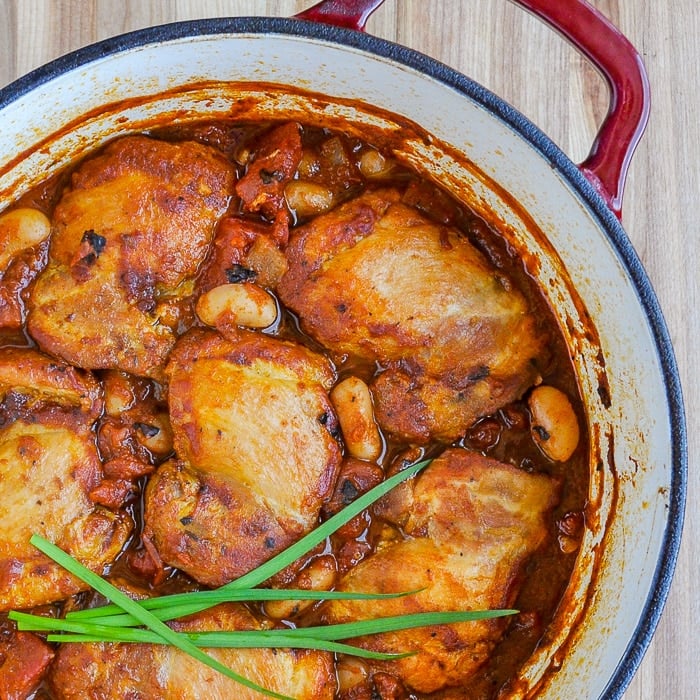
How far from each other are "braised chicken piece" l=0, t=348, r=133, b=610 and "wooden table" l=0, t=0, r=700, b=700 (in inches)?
40.0

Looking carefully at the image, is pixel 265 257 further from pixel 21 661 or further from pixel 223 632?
pixel 21 661

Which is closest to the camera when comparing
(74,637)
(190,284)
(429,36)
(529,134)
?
(529,134)

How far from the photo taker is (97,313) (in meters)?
2.16

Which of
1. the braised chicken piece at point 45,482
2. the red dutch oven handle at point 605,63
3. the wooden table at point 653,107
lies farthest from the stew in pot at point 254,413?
the wooden table at point 653,107

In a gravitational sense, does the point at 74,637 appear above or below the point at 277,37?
below

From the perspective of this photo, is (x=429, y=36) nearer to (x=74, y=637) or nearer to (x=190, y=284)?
(x=190, y=284)

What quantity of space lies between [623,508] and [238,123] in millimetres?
1483

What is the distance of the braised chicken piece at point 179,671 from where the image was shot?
7.03ft

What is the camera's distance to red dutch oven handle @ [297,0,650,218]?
72.6 inches

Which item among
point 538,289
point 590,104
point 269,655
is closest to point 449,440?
point 538,289

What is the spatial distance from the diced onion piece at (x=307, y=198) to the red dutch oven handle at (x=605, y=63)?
18.2 inches

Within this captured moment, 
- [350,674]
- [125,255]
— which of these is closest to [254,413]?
[125,255]

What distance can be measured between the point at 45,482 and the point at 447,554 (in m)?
1.07

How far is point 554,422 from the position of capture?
2.22 m
